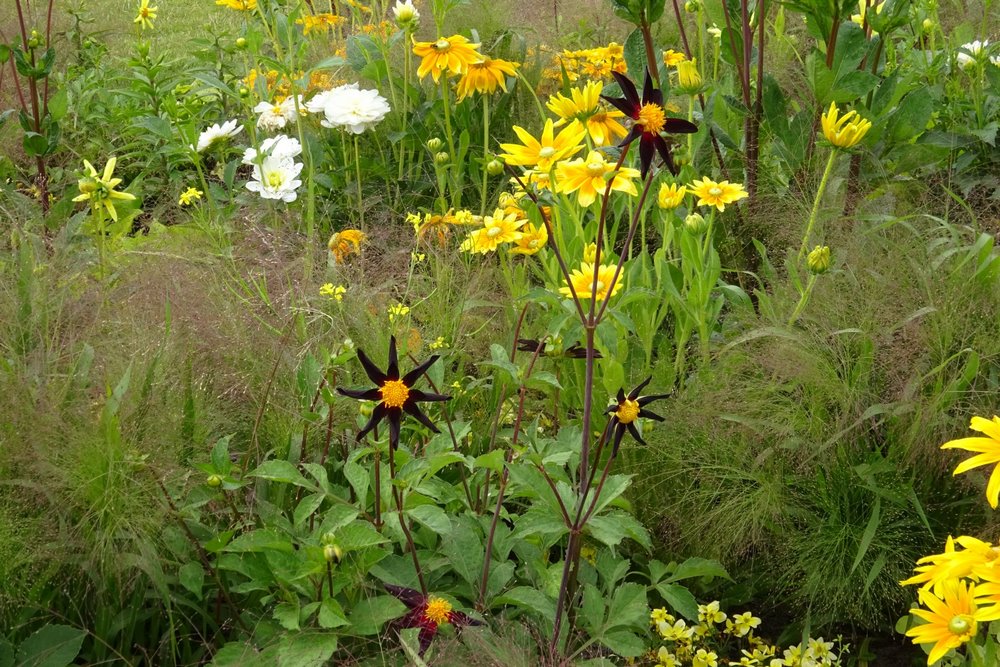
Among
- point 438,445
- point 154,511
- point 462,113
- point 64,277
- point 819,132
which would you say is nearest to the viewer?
point 154,511

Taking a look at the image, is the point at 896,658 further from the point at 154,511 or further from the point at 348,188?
the point at 348,188

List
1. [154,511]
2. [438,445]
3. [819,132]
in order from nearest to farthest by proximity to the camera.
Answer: [154,511] < [438,445] < [819,132]

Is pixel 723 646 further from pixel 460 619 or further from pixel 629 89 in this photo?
pixel 629 89

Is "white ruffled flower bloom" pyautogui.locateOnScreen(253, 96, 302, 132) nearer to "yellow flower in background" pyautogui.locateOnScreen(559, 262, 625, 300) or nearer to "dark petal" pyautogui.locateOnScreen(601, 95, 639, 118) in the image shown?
"yellow flower in background" pyautogui.locateOnScreen(559, 262, 625, 300)

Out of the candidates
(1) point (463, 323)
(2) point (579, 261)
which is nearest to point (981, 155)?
(2) point (579, 261)

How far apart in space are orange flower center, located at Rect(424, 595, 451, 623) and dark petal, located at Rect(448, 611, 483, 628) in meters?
0.02

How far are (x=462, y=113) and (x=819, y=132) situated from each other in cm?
98

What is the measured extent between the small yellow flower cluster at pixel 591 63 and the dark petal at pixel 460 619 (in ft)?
5.41

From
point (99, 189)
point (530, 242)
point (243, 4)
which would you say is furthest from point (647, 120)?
point (243, 4)

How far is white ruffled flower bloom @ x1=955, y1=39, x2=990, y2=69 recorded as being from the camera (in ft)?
8.27

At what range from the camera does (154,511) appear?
1.46m

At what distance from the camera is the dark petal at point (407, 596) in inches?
56.2

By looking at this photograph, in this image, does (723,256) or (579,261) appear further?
(723,256)

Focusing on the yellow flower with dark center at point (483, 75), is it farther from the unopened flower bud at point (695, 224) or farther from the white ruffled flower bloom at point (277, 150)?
the unopened flower bud at point (695, 224)
